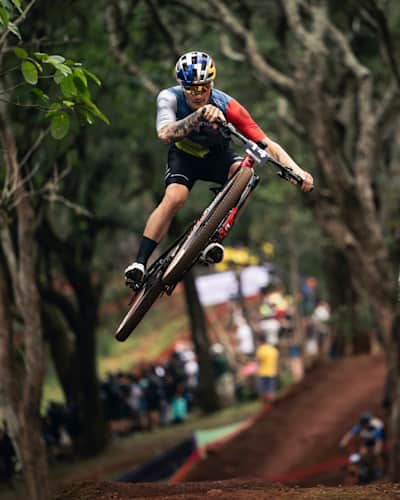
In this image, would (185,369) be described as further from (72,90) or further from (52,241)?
(72,90)

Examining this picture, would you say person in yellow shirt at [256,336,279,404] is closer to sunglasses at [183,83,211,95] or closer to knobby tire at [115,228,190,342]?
knobby tire at [115,228,190,342]

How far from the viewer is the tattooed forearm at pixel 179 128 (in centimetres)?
816

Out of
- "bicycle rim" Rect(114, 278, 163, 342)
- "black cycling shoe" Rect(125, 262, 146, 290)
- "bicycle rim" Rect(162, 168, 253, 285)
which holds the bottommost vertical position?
"bicycle rim" Rect(114, 278, 163, 342)

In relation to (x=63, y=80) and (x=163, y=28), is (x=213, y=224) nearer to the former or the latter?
(x=63, y=80)

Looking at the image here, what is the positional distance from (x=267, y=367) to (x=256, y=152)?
16753 millimetres

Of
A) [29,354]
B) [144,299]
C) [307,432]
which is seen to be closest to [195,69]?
[144,299]

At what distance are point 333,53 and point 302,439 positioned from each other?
9.10 meters

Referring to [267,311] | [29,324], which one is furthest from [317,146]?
[267,311]

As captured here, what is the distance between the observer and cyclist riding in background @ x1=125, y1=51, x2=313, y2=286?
8227 mm

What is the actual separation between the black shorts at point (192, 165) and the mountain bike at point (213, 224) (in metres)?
0.21

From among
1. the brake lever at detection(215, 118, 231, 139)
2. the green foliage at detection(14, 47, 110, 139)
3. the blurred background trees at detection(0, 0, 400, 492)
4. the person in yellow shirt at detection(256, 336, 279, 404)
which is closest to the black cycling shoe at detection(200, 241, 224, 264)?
the brake lever at detection(215, 118, 231, 139)

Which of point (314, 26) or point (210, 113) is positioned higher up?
point (314, 26)

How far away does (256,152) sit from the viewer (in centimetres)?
851

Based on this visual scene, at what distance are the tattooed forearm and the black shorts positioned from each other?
66cm
